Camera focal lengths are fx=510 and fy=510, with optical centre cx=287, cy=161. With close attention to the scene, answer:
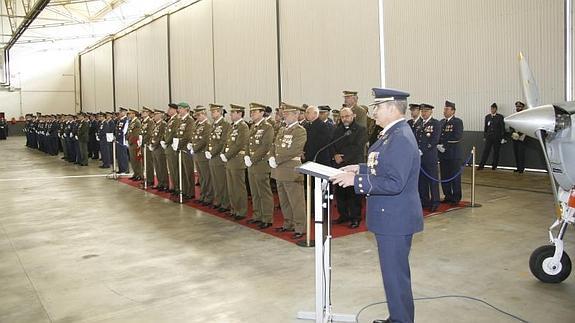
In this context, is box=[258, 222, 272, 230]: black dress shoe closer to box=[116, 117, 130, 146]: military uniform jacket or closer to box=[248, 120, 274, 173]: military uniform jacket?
box=[248, 120, 274, 173]: military uniform jacket

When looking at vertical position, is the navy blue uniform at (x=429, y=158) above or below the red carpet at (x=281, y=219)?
above

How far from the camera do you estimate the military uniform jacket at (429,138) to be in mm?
8094

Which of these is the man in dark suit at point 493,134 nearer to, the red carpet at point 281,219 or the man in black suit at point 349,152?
the red carpet at point 281,219

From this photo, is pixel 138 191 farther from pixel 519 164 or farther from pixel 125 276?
pixel 519 164

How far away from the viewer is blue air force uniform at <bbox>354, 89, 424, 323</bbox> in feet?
10.4

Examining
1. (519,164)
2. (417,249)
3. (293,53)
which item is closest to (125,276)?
(417,249)

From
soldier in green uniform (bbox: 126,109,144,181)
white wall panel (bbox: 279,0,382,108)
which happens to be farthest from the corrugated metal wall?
soldier in green uniform (bbox: 126,109,144,181)

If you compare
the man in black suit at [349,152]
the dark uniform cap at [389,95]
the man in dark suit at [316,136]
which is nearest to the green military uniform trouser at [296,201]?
the man in black suit at [349,152]

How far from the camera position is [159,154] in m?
10.6

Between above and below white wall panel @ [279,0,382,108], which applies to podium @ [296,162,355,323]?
below

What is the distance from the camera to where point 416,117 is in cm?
907

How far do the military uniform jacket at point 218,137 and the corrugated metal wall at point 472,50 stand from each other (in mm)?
6511

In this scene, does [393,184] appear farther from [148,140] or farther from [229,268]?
[148,140]

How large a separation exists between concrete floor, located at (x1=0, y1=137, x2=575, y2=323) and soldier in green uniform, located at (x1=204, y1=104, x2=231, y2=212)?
423 mm
